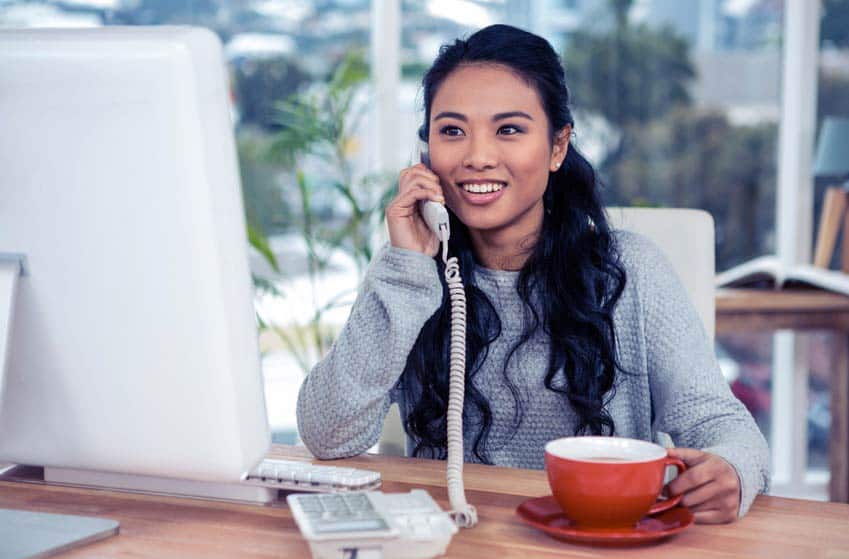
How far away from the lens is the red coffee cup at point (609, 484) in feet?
3.38

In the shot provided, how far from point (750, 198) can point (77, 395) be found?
10.7 ft

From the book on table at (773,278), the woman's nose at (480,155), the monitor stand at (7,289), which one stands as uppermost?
the woman's nose at (480,155)

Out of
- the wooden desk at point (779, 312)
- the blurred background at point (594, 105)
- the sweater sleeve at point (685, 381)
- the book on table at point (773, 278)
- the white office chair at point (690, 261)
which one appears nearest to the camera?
the sweater sleeve at point (685, 381)

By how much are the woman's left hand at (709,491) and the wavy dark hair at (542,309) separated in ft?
1.53

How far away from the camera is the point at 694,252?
1.73 meters

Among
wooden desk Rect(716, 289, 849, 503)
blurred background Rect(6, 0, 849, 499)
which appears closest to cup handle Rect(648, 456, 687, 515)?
wooden desk Rect(716, 289, 849, 503)

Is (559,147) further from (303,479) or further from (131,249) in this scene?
(131,249)

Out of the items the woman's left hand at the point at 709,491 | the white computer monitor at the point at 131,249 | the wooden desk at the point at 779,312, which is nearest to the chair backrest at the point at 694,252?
the woman's left hand at the point at 709,491

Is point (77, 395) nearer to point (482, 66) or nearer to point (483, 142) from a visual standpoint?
point (483, 142)

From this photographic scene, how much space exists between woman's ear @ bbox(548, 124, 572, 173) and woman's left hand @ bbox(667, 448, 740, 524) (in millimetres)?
750

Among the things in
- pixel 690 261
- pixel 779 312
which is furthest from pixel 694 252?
pixel 779 312

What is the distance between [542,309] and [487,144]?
272mm

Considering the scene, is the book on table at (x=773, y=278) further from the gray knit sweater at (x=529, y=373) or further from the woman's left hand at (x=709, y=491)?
the woman's left hand at (x=709, y=491)

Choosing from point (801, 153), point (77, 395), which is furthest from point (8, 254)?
point (801, 153)
